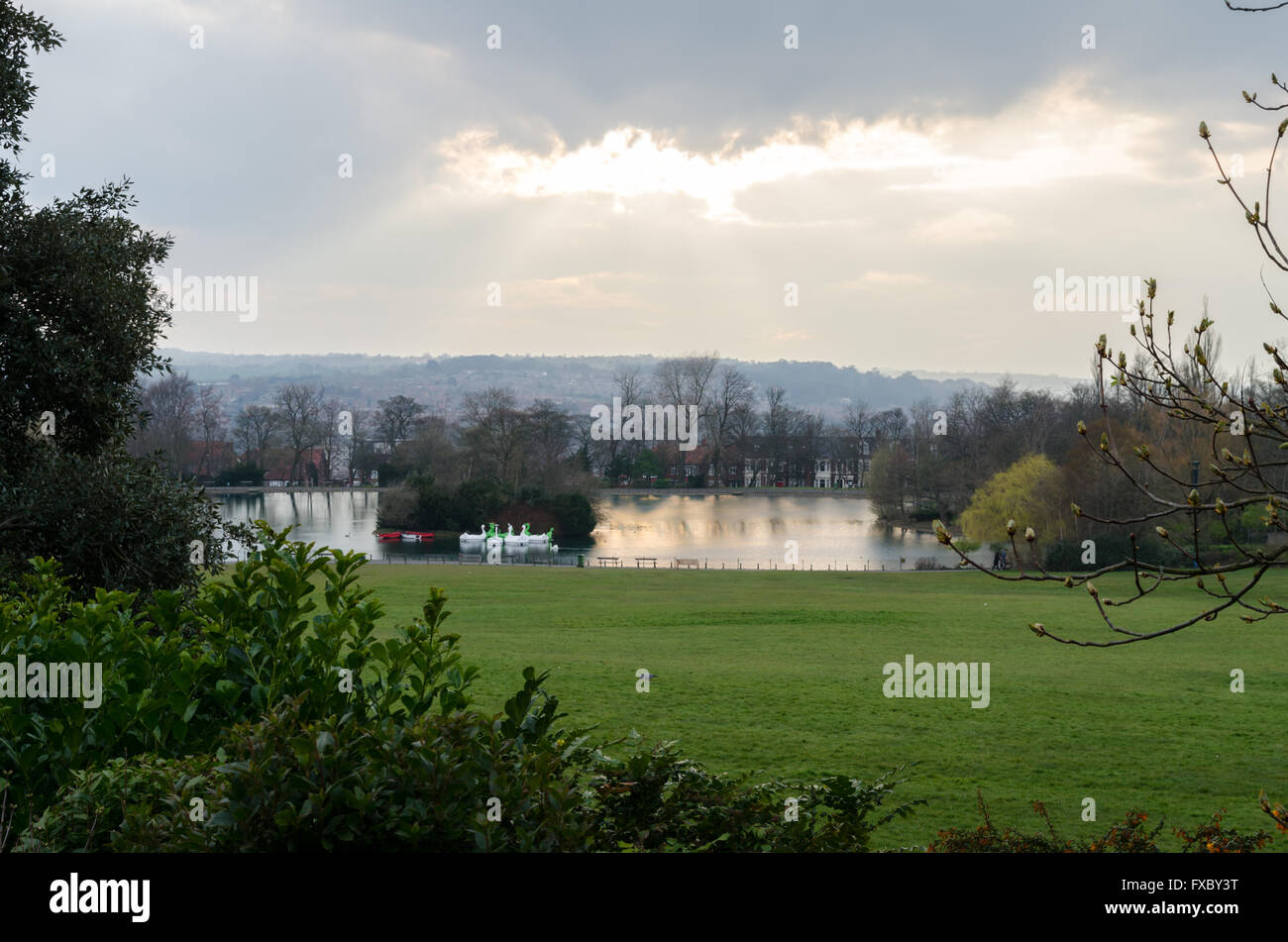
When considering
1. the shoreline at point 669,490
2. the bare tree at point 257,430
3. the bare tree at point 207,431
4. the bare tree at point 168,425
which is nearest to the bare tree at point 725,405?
the shoreline at point 669,490

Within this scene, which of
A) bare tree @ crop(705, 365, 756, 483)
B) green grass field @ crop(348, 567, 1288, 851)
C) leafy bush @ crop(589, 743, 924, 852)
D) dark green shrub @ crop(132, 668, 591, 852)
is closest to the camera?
dark green shrub @ crop(132, 668, 591, 852)

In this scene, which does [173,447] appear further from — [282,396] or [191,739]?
[191,739]

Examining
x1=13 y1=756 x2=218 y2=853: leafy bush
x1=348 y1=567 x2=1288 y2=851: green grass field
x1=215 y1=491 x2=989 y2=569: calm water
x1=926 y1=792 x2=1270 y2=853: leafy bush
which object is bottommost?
x1=215 y1=491 x2=989 y2=569: calm water

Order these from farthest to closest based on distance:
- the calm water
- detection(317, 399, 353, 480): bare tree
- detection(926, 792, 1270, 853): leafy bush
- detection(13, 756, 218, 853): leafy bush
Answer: detection(317, 399, 353, 480): bare tree, the calm water, detection(926, 792, 1270, 853): leafy bush, detection(13, 756, 218, 853): leafy bush

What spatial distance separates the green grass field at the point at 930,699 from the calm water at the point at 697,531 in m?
15.8

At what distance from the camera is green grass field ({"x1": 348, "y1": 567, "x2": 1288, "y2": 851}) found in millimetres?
9797

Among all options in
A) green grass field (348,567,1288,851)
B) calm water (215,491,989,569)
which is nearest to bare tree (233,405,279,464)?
calm water (215,491,989,569)

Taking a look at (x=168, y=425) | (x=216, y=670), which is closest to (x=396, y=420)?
(x=168, y=425)

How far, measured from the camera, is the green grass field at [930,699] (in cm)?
980

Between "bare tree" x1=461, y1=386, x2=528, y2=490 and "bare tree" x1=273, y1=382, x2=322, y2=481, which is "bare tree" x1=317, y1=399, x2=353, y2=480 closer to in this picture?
"bare tree" x1=273, y1=382, x2=322, y2=481

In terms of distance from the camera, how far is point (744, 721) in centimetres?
1229

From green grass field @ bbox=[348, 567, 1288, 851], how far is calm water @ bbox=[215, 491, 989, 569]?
15.8 m
